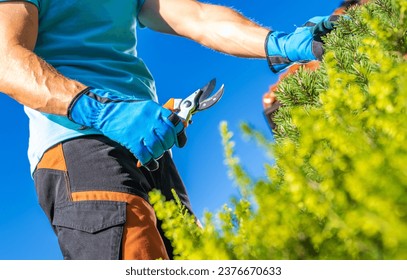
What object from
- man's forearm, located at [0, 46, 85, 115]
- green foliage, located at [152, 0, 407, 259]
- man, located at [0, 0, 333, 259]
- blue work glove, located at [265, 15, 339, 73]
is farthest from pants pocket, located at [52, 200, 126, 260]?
blue work glove, located at [265, 15, 339, 73]

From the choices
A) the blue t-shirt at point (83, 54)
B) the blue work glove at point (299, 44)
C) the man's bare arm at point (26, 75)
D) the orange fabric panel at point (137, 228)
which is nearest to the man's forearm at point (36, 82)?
the man's bare arm at point (26, 75)

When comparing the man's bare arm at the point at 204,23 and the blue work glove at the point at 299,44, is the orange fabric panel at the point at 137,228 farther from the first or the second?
the man's bare arm at the point at 204,23

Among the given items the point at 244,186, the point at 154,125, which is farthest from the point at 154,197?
the point at 154,125

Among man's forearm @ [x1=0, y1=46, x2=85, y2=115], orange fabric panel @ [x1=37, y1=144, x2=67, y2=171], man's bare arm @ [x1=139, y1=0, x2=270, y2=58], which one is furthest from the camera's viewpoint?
man's bare arm @ [x1=139, y1=0, x2=270, y2=58]

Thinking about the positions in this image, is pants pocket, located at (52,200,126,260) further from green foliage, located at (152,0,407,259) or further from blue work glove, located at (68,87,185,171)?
green foliage, located at (152,0,407,259)

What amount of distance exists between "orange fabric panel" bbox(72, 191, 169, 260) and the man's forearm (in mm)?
405

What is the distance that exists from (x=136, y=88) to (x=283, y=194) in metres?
1.92

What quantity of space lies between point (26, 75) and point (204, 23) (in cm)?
140

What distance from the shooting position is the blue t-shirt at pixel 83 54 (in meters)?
2.46

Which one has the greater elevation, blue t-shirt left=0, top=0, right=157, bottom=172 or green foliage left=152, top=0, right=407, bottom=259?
blue t-shirt left=0, top=0, right=157, bottom=172

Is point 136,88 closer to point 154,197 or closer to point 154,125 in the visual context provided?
point 154,125

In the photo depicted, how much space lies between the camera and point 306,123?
855mm

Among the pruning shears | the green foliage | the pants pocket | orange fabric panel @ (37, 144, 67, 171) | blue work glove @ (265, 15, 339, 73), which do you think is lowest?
the green foliage

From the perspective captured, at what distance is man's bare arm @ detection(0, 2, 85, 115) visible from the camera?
7.09 ft
